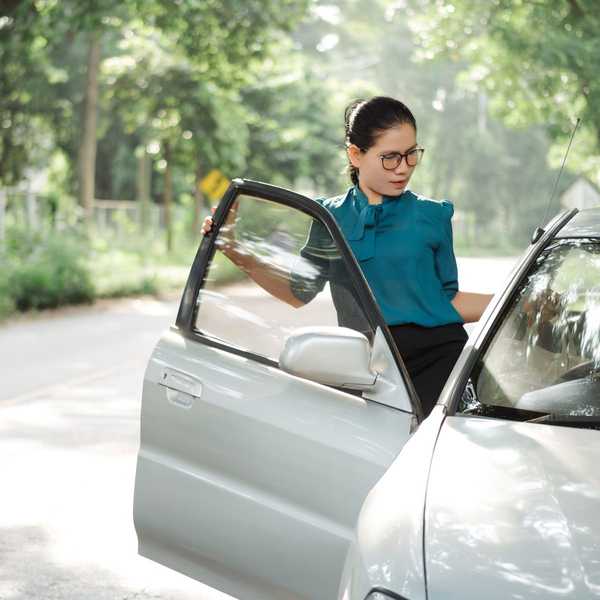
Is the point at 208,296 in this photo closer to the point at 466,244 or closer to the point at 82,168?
the point at 82,168

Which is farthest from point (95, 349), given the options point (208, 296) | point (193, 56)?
point (208, 296)

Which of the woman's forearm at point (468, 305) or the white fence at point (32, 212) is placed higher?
the woman's forearm at point (468, 305)

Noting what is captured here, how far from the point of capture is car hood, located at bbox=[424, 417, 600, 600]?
256cm

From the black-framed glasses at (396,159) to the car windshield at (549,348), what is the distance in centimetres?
55

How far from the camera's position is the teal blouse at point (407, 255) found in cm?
402

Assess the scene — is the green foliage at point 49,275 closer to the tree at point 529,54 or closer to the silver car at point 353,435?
the tree at point 529,54

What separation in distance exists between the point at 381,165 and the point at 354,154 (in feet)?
0.48

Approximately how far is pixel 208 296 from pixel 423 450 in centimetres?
127

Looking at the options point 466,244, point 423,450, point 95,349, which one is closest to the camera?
point 423,450

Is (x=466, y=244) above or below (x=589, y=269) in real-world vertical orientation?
below

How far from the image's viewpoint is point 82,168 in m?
34.8

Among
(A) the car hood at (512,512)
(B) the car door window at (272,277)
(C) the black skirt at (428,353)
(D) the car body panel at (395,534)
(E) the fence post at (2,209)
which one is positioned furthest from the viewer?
(E) the fence post at (2,209)

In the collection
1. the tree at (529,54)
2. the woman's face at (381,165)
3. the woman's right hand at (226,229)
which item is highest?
the tree at (529,54)

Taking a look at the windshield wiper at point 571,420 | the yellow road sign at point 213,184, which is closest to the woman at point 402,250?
the windshield wiper at point 571,420
